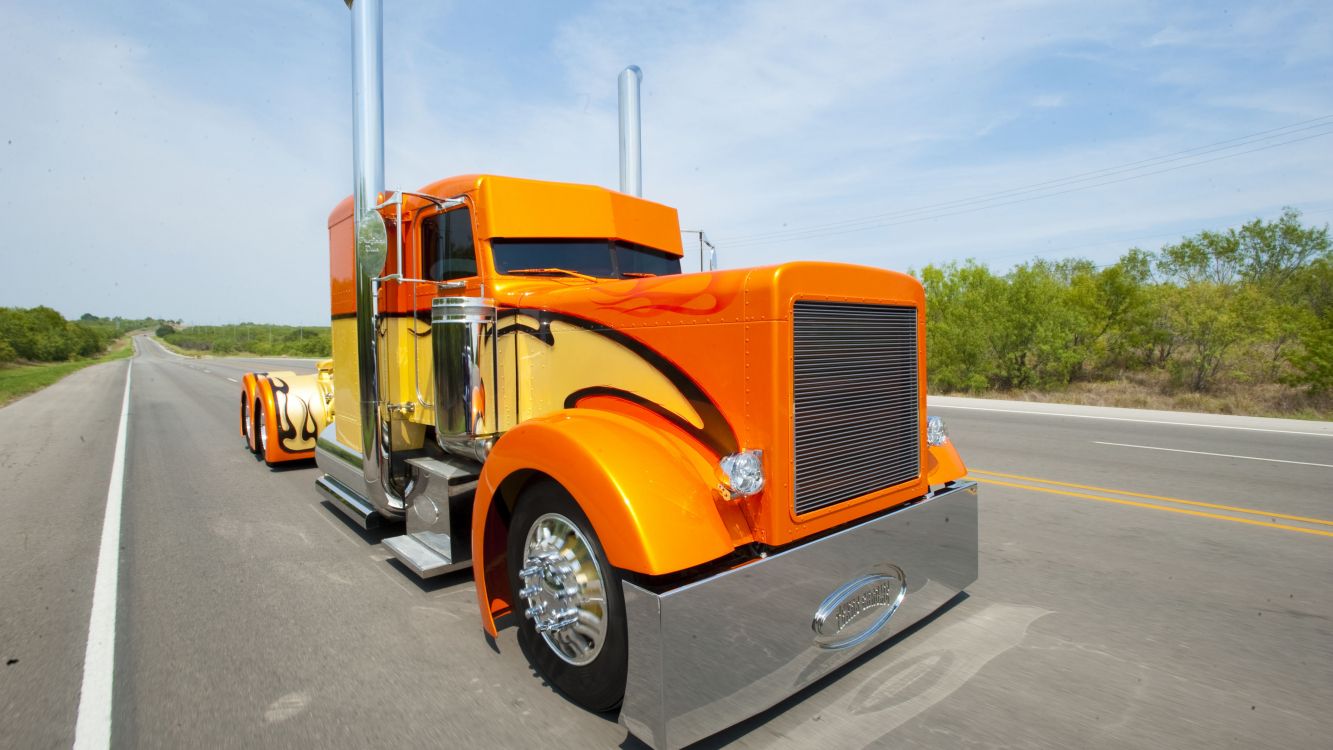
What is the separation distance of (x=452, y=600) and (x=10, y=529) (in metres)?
4.51

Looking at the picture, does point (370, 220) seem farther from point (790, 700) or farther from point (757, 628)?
point (790, 700)

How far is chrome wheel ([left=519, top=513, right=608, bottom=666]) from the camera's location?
2.80 metres

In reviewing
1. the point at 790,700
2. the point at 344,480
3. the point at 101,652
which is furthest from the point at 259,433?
the point at 790,700

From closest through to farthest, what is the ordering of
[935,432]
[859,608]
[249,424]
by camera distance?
[859,608] → [935,432] → [249,424]

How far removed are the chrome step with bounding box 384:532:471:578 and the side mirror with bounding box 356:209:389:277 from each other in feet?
5.39

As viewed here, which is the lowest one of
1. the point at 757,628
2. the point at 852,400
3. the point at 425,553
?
the point at 425,553

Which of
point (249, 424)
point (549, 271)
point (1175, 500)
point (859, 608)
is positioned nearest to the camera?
point (859, 608)

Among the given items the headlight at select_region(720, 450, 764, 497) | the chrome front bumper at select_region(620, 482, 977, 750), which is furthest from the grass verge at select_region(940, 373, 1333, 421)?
the headlight at select_region(720, 450, 764, 497)

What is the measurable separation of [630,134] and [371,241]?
435cm

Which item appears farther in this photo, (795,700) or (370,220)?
(370,220)

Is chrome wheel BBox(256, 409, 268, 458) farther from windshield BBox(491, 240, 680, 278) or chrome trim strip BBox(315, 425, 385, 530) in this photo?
windshield BBox(491, 240, 680, 278)

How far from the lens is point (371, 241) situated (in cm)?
402

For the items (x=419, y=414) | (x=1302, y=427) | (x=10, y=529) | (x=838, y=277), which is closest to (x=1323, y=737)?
(x=838, y=277)

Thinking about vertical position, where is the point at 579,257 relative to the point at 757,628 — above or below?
above
